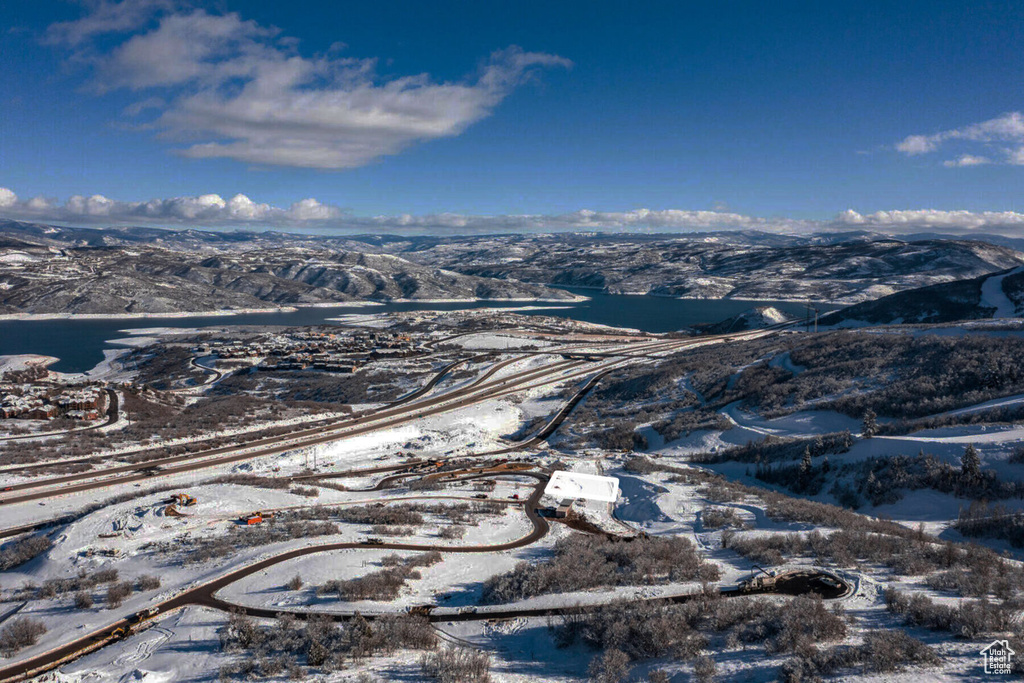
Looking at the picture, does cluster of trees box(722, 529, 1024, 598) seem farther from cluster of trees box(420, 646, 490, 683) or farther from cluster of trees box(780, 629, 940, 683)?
cluster of trees box(420, 646, 490, 683)

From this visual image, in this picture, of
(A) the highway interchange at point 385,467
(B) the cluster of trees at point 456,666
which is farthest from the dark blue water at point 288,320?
(B) the cluster of trees at point 456,666

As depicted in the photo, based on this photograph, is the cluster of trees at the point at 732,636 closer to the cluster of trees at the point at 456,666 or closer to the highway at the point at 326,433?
the cluster of trees at the point at 456,666

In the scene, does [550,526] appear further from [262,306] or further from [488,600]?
[262,306]

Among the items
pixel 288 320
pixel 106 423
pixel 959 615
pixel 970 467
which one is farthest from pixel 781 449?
pixel 288 320

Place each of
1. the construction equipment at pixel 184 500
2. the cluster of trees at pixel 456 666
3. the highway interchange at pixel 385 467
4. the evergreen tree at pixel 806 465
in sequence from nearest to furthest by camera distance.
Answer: the cluster of trees at pixel 456 666, the highway interchange at pixel 385 467, the construction equipment at pixel 184 500, the evergreen tree at pixel 806 465

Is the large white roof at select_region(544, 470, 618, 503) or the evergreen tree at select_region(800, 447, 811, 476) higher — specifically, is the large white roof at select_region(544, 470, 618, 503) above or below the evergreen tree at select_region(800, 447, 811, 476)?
below

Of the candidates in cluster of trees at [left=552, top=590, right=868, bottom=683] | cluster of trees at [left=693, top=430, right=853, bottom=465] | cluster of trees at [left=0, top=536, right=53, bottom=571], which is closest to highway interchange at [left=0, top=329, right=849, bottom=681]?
cluster of trees at [left=552, top=590, right=868, bottom=683]
